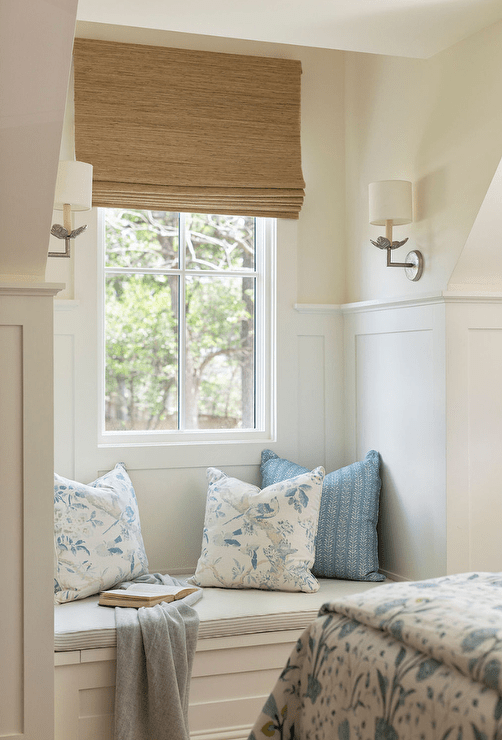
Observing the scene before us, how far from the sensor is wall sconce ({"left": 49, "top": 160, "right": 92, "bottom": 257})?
274 cm

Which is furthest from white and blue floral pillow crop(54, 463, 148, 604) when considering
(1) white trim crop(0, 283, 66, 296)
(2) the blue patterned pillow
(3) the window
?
(1) white trim crop(0, 283, 66, 296)

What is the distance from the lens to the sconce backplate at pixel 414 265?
9.43 feet

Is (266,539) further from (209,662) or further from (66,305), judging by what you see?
(66,305)

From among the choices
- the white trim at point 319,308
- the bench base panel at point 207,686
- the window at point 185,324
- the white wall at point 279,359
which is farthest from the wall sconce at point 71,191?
the bench base panel at point 207,686

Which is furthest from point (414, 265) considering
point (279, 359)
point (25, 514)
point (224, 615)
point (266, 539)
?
point (25, 514)

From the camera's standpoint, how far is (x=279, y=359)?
134 inches

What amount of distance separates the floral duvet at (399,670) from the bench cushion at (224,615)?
1.26m

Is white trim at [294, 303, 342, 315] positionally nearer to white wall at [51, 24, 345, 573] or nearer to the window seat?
white wall at [51, 24, 345, 573]

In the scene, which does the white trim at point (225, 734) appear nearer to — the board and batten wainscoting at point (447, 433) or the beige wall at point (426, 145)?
the board and batten wainscoting at point (447, 433)

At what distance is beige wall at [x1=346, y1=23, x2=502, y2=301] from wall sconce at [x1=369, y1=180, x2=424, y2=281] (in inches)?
2.0

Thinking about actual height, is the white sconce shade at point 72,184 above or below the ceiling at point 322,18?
below

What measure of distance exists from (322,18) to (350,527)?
192 centimetres

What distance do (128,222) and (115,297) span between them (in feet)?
1.12

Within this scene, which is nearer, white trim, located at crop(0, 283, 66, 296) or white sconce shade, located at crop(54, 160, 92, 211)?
white trim, located at crop(0, 283, 66, 296)
